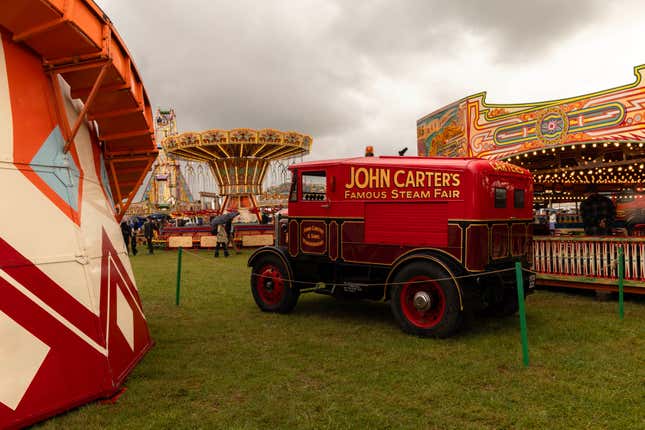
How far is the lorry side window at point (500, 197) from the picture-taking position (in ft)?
21.4

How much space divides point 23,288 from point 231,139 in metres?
23.6

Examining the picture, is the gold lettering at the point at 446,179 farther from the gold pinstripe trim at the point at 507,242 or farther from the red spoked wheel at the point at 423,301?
the red spoked wheel at the point at 423,301

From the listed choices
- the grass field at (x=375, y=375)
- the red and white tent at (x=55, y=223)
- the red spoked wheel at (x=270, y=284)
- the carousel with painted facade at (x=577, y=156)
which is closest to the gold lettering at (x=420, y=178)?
the grass field at (x=375, y=375)

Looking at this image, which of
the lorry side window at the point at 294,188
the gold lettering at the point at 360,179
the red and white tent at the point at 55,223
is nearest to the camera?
the red and white tent at the point at 55,223

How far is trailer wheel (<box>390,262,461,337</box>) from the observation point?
603 cm

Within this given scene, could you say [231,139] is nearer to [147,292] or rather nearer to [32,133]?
[147,292]

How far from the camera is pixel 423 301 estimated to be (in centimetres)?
623

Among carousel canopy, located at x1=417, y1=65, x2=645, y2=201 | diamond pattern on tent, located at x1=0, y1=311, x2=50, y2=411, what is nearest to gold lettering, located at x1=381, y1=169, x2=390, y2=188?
diamond pattern on tent, located at x1=0, y1=311, x2=50, y2=411

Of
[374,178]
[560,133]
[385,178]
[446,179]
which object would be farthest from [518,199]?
[560,133]

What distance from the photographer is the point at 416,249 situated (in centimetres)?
645

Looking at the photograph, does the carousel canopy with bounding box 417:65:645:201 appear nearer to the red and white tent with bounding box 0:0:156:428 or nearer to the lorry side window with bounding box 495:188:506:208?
the lorry side window with bounding box 495:188:506:208

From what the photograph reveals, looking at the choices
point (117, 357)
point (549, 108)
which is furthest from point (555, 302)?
point (549, 108)

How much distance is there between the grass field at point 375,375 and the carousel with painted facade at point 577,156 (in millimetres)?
1307

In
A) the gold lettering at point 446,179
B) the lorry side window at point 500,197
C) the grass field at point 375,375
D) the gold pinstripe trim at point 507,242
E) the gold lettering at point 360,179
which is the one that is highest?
the gold lettering at point 360,179
